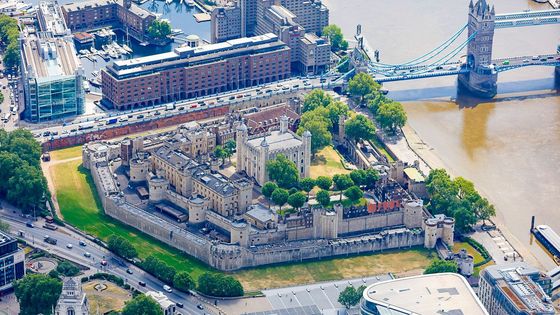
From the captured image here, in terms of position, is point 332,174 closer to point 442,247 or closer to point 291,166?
point 291,166

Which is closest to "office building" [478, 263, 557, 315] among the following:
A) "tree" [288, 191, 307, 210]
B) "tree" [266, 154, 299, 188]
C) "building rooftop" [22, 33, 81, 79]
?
"tree" [288, 191, 307, 210]

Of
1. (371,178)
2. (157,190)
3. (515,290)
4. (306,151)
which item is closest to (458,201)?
(371,178)

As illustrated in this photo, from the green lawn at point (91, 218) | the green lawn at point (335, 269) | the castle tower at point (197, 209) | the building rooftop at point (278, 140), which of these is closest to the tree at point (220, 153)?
the building rooftop at point (278, 140)

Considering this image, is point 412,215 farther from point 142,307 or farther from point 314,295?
point 142,307

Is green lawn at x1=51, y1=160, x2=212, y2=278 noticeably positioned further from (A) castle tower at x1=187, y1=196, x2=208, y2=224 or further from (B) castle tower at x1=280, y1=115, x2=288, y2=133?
(B) castle tower at x1=280, y1=115, x2=288, y2=133

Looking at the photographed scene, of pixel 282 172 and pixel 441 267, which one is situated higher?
pixel 282 172

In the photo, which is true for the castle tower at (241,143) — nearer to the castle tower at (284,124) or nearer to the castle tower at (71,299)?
the castle tower at (284,124)
